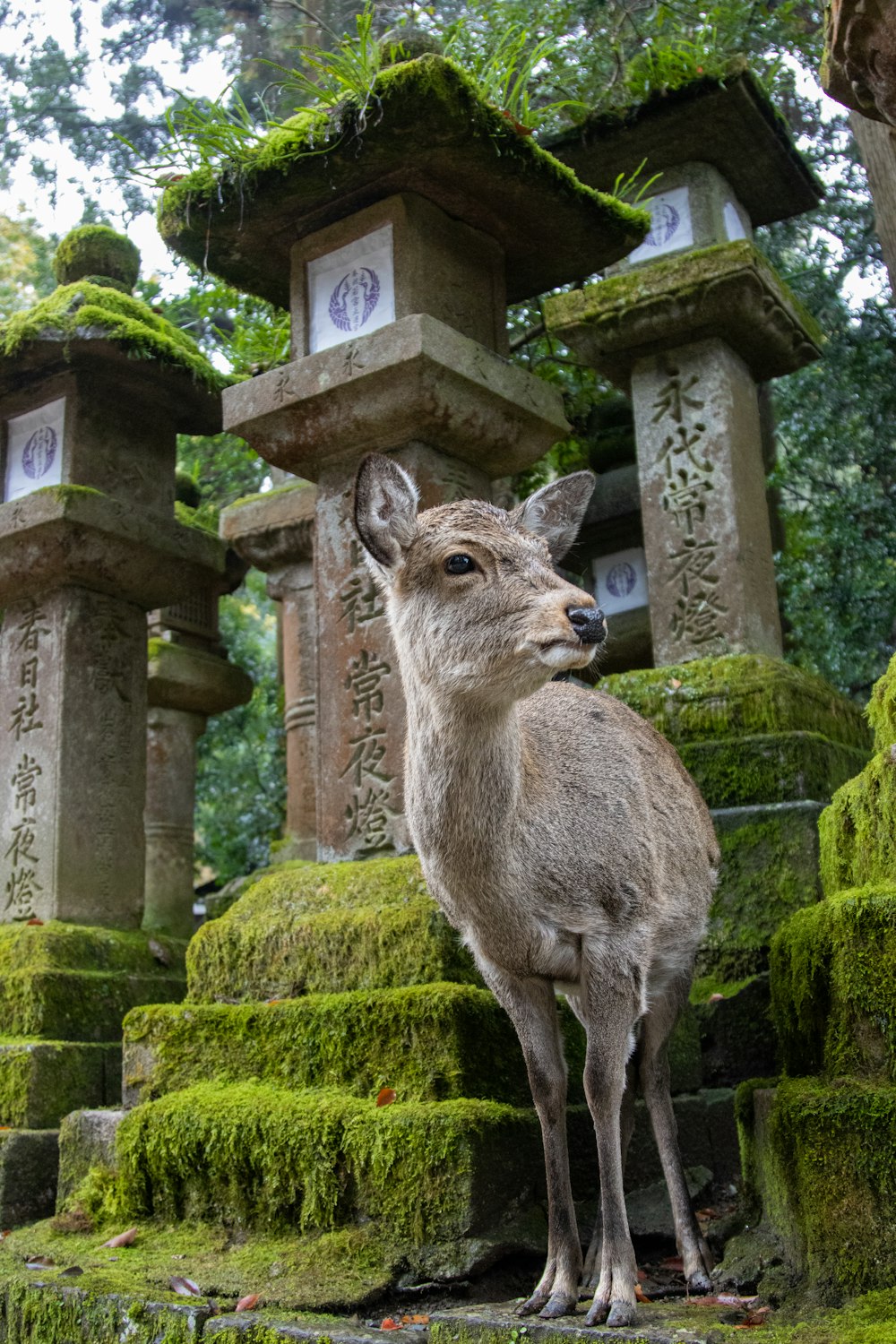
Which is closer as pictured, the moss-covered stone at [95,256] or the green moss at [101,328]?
the green moss at [101,328]

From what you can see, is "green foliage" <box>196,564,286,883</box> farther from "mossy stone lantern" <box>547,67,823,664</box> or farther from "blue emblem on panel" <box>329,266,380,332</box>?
"blue emblem on panel" <box>329,266,380,332</box>

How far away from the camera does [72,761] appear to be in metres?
7.34

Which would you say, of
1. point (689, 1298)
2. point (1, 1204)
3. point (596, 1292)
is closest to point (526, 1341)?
point (596, 1292)

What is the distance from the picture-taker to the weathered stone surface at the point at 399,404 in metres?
5.78

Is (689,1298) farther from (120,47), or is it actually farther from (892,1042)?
(120,47)

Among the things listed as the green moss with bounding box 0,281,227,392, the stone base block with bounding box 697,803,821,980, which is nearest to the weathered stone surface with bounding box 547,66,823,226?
the green moss with bounding box 0,281,227,392

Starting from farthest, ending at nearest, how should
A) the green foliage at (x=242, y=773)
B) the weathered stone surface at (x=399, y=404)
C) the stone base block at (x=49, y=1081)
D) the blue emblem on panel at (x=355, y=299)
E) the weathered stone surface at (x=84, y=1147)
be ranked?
the green foliage at (x=242, y=773) → the blue emblem on panel at (x=355, y=299) → the stone base block at (x=49, y=1081) → the weathered stone surface at (x=399, y=404) → the weathered stone surface at (x=84, y=1147)

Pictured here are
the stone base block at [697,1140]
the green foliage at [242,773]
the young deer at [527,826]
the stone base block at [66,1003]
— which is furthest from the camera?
the green foliage at [242,773]

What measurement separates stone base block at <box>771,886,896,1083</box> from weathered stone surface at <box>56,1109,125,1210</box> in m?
2.73

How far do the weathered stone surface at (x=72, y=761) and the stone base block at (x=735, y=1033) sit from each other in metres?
3.53

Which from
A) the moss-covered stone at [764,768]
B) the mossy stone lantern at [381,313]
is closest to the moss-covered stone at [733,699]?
the moss-covered stone at [764,768]

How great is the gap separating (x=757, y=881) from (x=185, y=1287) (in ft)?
9.69

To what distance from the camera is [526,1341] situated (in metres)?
3.07

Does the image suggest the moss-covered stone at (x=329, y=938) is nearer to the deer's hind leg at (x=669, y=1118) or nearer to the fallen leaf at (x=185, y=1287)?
the deer's hind leg at (x=669, y=1118)
